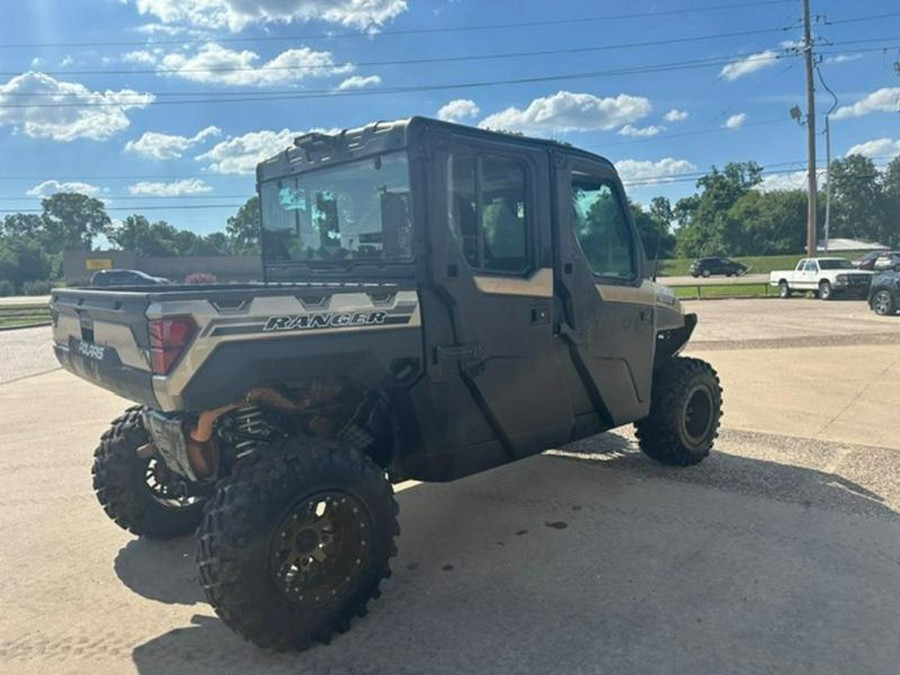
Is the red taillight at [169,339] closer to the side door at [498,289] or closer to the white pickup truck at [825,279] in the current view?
the side door at [498,289]

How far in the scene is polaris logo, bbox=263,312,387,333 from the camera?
3.01 m

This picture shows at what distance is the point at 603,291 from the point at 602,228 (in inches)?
18.2

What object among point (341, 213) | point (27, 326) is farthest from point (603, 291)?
point (27, 326)

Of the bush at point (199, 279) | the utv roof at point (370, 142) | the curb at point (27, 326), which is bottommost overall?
the curb at point (27, 326)

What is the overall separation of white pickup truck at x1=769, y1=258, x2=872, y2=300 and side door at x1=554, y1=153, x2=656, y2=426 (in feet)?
73.7

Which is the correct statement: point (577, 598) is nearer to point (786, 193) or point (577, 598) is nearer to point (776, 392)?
point (776, 392)

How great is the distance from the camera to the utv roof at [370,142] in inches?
140

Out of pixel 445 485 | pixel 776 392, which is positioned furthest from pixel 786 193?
pixel 445 485

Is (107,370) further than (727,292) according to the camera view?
No

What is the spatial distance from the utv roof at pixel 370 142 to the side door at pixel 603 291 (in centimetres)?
24

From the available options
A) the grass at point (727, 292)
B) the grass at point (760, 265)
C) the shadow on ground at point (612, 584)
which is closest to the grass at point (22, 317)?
the shadow on ground at point (612, 584)

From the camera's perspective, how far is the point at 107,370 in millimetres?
3244

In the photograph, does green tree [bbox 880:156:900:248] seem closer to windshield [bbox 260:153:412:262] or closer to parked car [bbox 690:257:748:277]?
parked car [bbox 690:257:748:277]

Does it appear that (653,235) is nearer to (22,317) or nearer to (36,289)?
(22,317)
